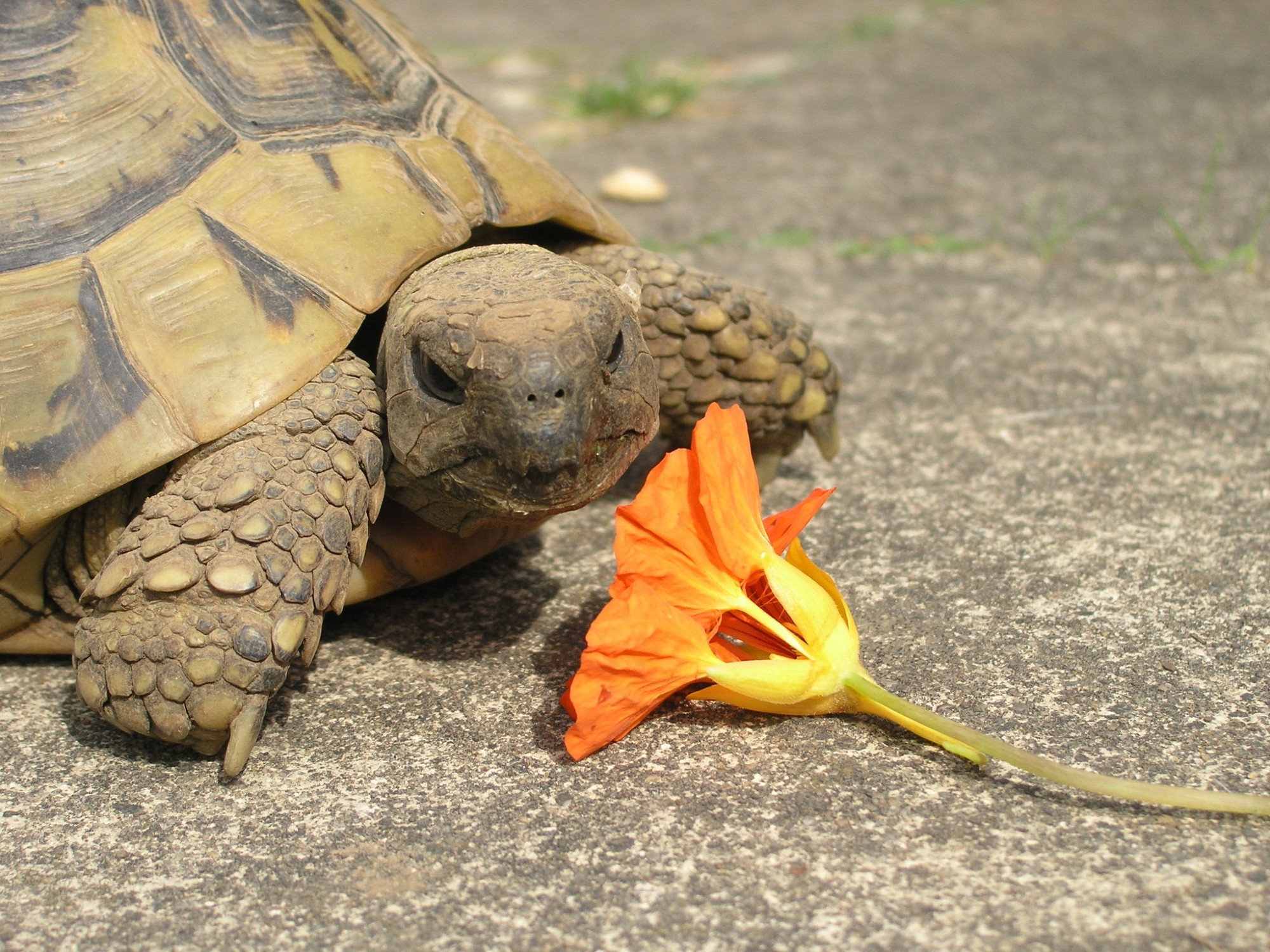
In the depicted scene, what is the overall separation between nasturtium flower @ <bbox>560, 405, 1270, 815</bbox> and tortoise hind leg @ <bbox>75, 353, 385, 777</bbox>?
17.5 inches

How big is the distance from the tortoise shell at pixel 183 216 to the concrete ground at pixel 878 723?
484 millimetres

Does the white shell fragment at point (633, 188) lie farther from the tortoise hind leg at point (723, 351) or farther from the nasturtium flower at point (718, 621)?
the nasturtium flower at point (718, 621)

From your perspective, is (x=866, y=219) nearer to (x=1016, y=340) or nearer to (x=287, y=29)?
(x=1016, y=340)

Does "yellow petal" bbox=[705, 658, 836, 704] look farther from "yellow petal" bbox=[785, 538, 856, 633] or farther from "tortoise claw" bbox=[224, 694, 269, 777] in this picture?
"tortoise claw" bbox=[224, 694, 269, 777]

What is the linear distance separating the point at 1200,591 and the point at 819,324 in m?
1.67

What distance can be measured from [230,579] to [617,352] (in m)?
0.68

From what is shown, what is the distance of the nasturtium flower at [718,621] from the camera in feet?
5.46

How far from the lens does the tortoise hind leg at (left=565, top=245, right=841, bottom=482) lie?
2.51 meters

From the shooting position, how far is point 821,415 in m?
2.69

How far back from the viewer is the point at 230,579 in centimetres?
180

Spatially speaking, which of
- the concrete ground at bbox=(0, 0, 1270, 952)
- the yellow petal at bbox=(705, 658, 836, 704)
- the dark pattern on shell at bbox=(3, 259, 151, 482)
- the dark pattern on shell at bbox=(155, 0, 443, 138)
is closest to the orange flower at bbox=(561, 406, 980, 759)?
the yellow petal at bbox=(705, 658, 836, 704)

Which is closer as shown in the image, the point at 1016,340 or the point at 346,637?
the point at 346,637

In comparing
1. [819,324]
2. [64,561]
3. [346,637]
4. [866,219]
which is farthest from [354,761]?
[866,219]

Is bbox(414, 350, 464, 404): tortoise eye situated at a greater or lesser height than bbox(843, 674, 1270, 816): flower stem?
greater
